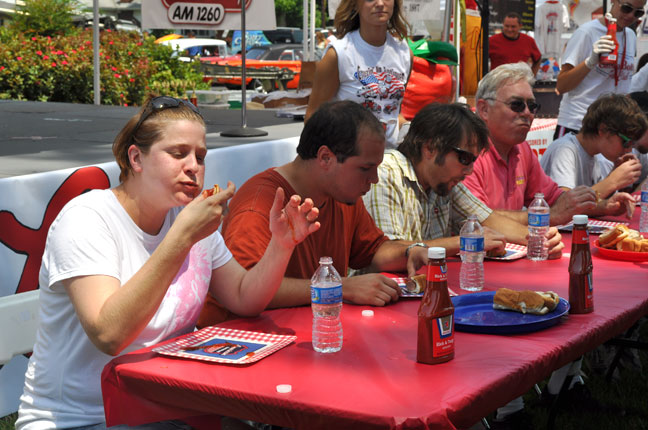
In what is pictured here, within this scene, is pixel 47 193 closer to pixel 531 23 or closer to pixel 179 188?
pixel 179 188

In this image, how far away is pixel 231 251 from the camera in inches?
103

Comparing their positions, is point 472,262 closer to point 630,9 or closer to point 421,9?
point 630,9

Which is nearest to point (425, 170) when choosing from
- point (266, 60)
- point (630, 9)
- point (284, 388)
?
point (284, 388)

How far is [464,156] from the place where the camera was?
3402mm

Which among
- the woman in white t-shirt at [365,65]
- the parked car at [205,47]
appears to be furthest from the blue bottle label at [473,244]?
the parked car at [205,47]

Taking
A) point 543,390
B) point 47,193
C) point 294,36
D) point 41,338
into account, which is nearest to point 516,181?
point 543,390

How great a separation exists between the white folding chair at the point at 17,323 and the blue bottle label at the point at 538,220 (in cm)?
207

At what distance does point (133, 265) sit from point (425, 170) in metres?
1.66

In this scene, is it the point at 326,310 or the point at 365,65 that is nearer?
the point at 326,310

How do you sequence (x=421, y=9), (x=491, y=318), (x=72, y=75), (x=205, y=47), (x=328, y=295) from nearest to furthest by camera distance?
(x=328, y=295)
(x=491, y=318)
(x=421, y=9)
(x=72, y=75)
(x=205, y=47)

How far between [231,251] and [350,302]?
431mm

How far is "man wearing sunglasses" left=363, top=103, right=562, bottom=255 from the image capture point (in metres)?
3.40

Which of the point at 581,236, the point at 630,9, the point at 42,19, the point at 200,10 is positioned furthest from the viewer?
the point at 42,19

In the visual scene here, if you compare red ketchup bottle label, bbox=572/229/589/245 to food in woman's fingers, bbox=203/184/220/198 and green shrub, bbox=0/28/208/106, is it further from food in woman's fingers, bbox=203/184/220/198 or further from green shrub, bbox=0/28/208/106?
green shrub, bbox=0/28/208/106
